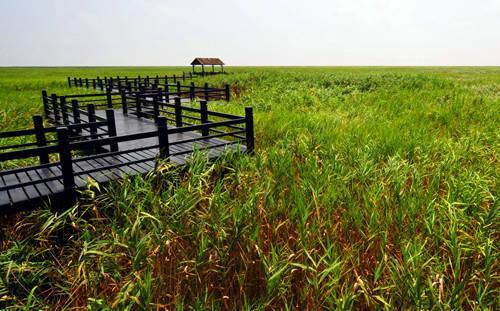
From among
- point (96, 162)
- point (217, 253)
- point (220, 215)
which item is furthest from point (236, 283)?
point (96, 162)

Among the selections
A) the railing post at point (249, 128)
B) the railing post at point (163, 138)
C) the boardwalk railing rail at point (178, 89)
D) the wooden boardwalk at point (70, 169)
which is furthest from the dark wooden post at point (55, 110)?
the railing post at point (249, 128)

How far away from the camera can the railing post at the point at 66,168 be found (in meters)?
5.05

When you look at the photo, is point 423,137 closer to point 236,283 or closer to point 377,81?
point 236,283

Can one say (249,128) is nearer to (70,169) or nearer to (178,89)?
(70,169)

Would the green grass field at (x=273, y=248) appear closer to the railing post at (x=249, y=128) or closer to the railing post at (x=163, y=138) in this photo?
the railing post at (x=163, y=138)

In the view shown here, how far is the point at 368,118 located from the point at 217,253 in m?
8.86

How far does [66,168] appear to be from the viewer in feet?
16.6

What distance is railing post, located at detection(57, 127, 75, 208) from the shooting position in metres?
5.05

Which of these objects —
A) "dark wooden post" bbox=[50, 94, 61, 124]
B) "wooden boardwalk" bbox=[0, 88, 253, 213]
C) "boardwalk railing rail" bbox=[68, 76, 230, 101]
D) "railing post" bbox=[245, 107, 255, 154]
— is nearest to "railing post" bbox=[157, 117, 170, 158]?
"wooden boardwalk" bbox=[0, 88, 253, 213]

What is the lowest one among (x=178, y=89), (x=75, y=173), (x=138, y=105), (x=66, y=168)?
(x=75, y=173)

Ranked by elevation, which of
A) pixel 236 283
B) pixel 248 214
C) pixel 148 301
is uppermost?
pixel 248 214

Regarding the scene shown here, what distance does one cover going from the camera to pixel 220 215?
4.20 meters

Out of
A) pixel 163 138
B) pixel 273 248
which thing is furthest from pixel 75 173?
pixel 273 248

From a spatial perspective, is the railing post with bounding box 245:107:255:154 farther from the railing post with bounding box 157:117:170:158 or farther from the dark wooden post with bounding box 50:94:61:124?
the dark wooden post with bounding box 50:94:61:124
